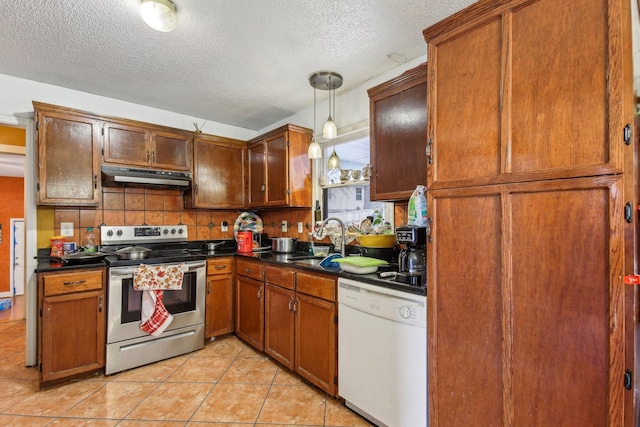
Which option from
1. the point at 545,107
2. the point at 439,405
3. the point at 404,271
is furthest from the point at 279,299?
the point at 545,107

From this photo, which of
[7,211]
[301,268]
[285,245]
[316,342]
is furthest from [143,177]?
[7,211]

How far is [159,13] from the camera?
5.54 ft

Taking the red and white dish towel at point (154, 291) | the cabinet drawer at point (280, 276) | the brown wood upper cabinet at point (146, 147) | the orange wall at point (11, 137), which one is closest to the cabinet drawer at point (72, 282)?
the red and white dish towel at point (154, 291)

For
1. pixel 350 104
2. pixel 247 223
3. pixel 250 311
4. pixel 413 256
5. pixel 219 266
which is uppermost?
pixel 350 104

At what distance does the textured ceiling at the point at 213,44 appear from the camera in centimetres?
180

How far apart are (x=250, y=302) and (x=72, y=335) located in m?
1.32

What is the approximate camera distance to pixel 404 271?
1.76 meters

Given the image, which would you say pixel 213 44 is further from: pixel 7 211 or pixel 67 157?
pixel 7 211

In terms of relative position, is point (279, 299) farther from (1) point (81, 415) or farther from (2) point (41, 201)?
(2) point (41, 201)

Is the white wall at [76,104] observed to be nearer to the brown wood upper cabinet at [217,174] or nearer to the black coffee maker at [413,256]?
the brown wood upper cabinet at [217,174]

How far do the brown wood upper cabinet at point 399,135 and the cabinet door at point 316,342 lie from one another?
86 cm

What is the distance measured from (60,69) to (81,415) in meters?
2.54

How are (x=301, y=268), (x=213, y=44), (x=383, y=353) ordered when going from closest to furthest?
(x=383, y=353), (x=213, y=44), (x=301, y=268)

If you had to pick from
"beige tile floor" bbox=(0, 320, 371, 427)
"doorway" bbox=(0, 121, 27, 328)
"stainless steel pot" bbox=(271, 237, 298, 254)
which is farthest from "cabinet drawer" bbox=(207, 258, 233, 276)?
"doorway" bbox=(0, 121, 27, 328)
